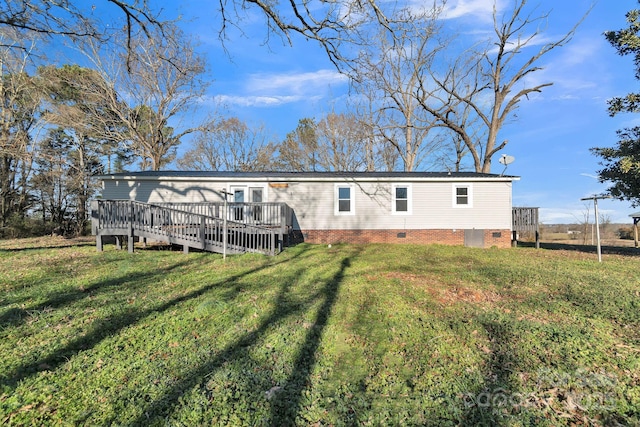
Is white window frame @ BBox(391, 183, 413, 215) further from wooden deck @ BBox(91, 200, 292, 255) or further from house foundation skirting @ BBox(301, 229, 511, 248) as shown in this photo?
wooden deck @ BBox(91, 200, 292, 255)

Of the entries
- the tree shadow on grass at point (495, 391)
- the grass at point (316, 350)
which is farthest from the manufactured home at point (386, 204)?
the tree shadow on grass at point (495, 391)

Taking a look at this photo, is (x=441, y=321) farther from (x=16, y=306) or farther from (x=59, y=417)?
(x=16, y=306)

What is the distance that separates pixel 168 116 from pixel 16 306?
19.5m

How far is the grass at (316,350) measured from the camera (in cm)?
259


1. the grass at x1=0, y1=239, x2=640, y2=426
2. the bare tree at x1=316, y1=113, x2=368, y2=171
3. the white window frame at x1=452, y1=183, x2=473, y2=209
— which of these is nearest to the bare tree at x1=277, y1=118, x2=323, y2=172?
the bare tree at x1=316, y1=113, x2=368, y2=171

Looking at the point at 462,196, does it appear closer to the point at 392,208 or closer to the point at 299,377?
the point at 392,208

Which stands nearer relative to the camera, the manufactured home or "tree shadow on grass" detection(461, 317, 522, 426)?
"tree shadow on grass" detection(461, 317, 522, 426)

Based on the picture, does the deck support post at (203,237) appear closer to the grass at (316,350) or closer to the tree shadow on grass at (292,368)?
the grass at (316,350)

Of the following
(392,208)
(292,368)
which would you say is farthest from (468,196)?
(292,368)

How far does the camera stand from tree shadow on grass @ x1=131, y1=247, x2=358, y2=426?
2539mm

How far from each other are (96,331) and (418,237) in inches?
484

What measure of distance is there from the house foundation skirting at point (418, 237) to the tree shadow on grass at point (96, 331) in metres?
7.69

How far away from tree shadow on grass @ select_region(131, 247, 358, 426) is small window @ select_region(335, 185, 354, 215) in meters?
8.58

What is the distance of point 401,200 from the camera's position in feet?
46.6
